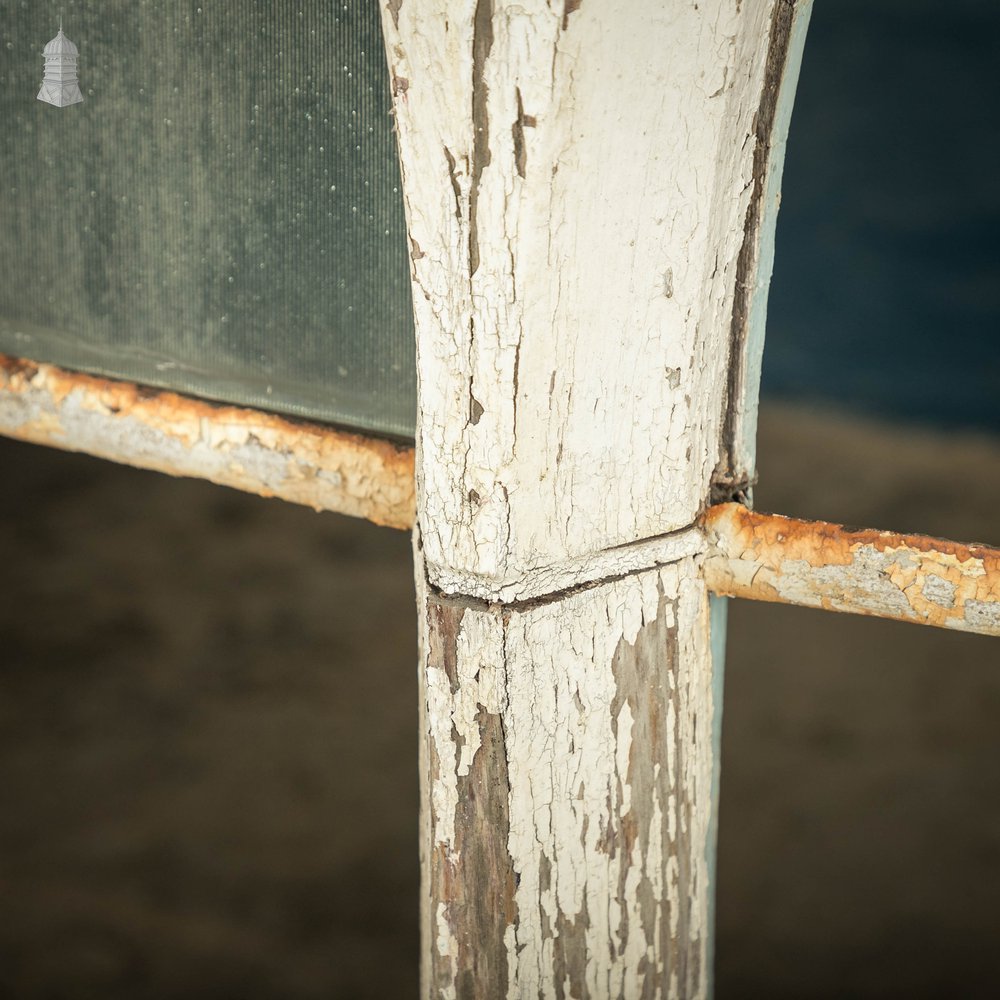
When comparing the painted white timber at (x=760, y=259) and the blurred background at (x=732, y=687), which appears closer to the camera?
the painted white timber at (x=760, y=259)

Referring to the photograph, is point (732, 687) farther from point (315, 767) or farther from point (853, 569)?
point (853, 569)

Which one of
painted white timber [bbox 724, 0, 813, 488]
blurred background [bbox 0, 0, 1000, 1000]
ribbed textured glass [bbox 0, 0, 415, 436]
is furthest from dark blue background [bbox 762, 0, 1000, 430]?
painted white timber [bbox 724, 0, 813, 488]

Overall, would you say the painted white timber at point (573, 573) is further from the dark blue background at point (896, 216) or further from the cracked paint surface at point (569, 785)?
the dark blue background at point (896, 216)

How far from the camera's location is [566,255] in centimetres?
58

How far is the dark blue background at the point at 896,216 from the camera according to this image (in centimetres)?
427

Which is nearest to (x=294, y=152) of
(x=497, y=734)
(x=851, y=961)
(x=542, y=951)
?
(x=497, y=734)

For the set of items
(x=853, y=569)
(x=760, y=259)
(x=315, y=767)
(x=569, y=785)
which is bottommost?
(x=315, y=767)

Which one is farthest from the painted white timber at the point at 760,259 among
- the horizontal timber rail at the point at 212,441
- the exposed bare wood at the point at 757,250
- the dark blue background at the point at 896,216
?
the dark blue background at the point at 896,216

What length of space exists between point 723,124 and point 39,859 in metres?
2.49

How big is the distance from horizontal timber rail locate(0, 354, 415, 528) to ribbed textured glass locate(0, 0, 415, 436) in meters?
0.04

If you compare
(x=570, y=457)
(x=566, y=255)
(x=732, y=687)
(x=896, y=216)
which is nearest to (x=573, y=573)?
(x=570, y=457)

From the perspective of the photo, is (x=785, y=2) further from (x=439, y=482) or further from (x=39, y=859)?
(x=39, y=859)

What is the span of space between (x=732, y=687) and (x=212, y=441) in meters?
2.57

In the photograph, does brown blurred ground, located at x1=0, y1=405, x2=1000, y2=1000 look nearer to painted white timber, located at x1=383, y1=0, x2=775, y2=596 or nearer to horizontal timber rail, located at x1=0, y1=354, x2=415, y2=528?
horizontal timber rail, located at x1=0, y1=354, x2=415, y2=528
